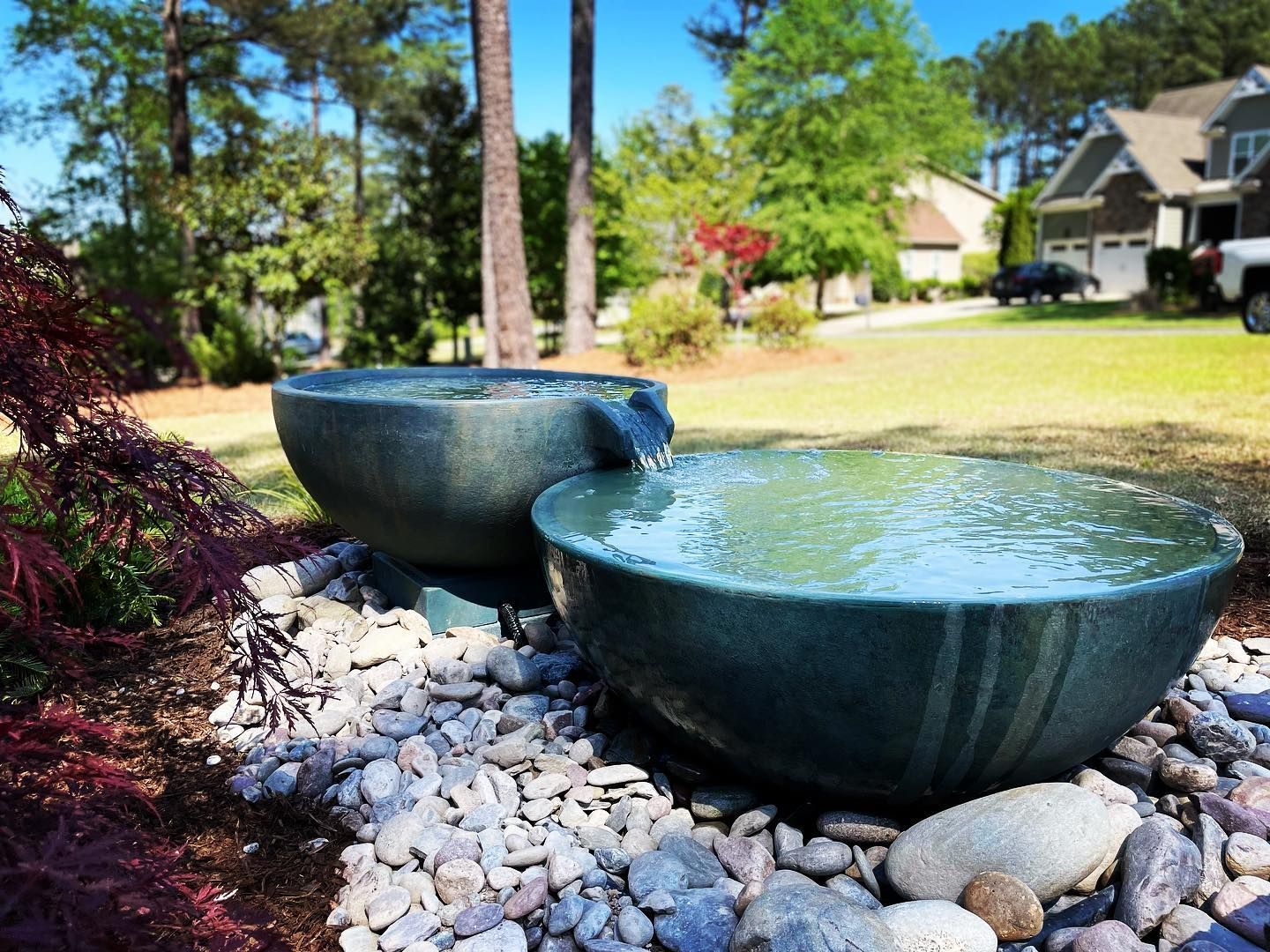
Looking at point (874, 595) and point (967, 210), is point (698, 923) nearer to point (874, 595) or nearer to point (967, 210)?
point (874, 595)

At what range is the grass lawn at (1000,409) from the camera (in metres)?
6.25

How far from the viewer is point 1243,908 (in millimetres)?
2051

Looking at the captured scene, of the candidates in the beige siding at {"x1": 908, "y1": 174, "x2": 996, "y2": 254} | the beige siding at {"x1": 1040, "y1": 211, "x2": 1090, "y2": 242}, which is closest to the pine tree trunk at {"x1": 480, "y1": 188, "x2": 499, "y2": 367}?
the beige siding at {"x1": 1040, "y1": 211, "x2": 1090, "y2": 242}

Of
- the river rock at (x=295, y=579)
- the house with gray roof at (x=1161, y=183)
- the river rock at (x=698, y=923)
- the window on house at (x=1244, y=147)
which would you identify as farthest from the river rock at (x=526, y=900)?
the window on house at (x=1244, y=147)

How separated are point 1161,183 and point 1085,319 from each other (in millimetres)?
9927

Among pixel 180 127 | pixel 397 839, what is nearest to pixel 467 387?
pixel 397 839

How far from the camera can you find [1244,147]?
27984mm

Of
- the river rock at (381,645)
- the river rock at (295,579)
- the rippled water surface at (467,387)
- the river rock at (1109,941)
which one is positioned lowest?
the river rock at (1109,941)

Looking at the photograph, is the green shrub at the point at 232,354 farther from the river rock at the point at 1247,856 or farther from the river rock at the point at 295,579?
the river rock at the point at 1247,856

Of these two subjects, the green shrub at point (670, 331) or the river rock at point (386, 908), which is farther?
the green shrub at point (670, 331)

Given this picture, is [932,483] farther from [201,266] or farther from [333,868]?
[201,266]

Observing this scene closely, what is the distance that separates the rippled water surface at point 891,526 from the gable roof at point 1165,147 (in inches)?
1244

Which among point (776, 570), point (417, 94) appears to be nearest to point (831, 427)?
point (776, 570)

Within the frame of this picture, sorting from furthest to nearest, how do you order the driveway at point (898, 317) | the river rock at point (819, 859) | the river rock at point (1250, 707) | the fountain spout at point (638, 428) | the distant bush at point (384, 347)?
the driveway at point (898, 317) < the distant bush at point (384, 347) < the fountain spout at point (638, 428) < the river rock at point (1250, 707) < the river rock at point (819, 859)
